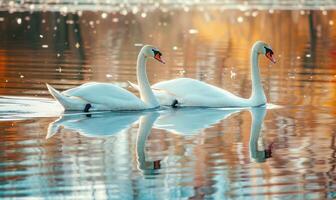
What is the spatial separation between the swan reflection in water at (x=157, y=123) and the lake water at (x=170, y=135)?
0.05 ft

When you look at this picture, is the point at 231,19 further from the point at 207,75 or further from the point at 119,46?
the point at 207,75

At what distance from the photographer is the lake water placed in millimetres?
10109

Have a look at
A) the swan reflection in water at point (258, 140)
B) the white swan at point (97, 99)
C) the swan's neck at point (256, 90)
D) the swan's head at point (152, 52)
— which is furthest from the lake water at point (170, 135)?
the swan's head at point (152, 52)

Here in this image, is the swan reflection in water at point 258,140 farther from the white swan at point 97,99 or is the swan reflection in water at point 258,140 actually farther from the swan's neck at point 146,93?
the white swan at point 97,99

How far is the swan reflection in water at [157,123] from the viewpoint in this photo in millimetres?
13220

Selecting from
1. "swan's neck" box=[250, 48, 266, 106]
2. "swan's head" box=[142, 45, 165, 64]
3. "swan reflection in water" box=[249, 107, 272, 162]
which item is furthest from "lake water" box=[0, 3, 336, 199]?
"swan's head" box=[142, 45, 165, 64]

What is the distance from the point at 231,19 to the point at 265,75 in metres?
31.8

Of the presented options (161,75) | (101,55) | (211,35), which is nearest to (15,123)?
(161,75)

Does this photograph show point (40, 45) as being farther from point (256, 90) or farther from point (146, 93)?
point (146, 93)

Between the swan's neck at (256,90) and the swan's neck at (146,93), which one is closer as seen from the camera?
the swan's neck at (146,93)

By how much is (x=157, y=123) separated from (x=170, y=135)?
1.29m

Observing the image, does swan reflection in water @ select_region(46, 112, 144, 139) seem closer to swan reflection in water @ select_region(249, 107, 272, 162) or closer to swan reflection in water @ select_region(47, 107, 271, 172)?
swan reflection in water @ select_region(47, 107, 271, 172)

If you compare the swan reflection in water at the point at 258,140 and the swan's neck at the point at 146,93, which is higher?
the swan's neck at the point at 146,93

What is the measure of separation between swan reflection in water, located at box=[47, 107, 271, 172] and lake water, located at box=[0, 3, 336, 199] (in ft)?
0.05
